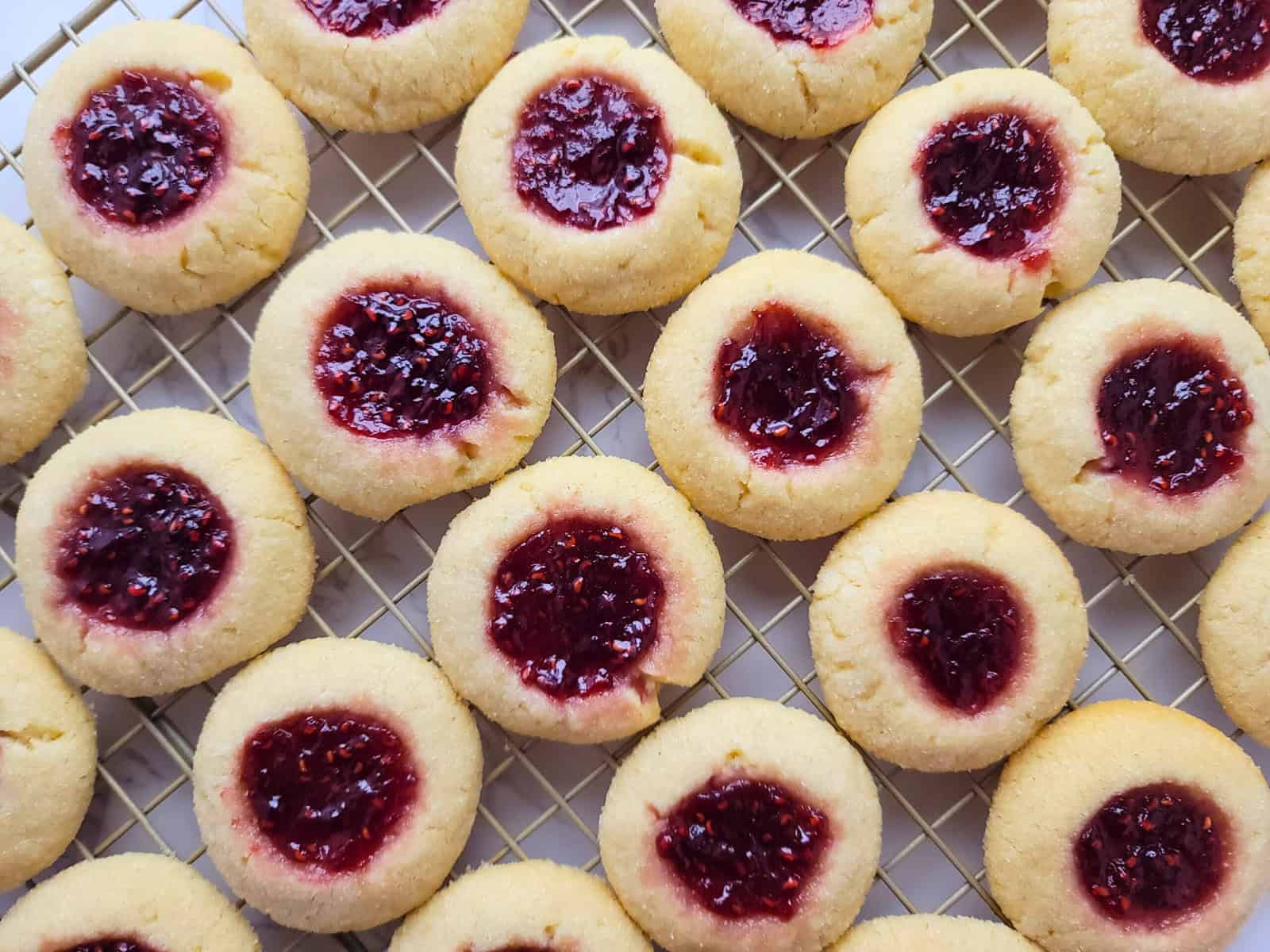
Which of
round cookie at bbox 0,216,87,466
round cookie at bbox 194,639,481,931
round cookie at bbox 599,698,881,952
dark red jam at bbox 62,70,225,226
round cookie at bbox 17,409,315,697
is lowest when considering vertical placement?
round cookie at bbox 599,698,881,952

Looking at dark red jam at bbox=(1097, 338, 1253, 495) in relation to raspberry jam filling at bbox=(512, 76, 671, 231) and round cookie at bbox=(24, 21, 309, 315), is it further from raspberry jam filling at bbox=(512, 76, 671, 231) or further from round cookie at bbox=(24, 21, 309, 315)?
round cookie at bbox=(24, 21, 309, 315)

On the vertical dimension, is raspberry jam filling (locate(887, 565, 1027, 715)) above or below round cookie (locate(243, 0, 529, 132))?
below

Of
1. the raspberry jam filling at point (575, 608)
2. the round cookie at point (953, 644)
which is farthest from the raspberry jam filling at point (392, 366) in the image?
the round cookie at point (953, 644)

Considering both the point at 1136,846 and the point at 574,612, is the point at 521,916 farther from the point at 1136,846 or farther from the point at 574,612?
the point at 1136,846

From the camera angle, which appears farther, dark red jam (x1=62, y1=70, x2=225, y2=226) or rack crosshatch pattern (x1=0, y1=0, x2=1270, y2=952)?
rack crosshatch pattern (x1=0, y1=0, x2=1270, y2=952)

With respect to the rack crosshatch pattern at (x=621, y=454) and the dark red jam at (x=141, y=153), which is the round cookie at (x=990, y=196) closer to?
the rack crosshatch pattern at (x=621, y=454)

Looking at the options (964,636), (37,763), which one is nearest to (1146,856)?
(964,636)

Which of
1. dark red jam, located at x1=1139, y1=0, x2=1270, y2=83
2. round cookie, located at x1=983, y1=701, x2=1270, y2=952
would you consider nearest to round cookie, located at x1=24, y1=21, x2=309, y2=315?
dark red jam, located at x1=1139, y1=0, x2=1270, y2=83
